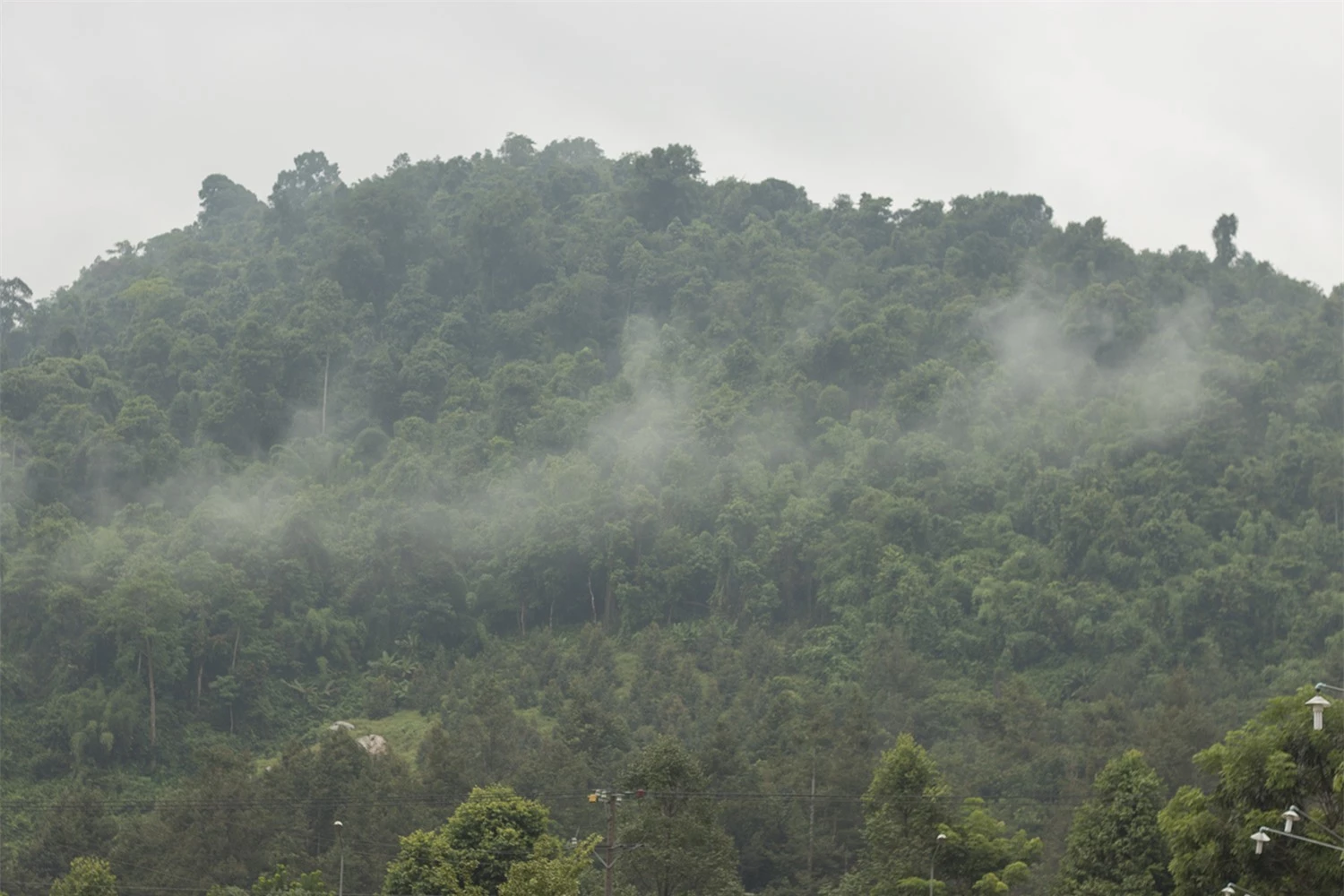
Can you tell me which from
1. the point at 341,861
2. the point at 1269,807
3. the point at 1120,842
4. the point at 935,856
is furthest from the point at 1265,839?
the point at 341,861

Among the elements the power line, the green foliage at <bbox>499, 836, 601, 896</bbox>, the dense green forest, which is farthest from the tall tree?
the green foliage at <bbox>499, 836, 601, 896</bbox>

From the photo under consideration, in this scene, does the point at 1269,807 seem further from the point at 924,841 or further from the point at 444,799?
the point at 444,799

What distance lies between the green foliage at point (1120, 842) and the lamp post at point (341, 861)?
16.7 metres

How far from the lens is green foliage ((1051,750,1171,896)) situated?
1511 inches

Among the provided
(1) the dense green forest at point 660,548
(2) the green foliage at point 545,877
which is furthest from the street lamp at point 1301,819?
(2) the green foliage at point 545,877

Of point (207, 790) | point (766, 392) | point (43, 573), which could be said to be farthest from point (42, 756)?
point (766, 392)

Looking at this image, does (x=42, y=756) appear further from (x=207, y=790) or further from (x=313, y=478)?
(x=313, y=478)

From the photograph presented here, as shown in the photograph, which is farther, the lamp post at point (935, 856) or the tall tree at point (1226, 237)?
the tall tree at point (1226, 237)

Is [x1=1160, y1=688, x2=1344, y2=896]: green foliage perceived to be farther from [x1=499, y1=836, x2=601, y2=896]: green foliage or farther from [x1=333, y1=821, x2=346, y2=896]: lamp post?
[x1=333, y1=821, x2=346, y2=896]: lamp post

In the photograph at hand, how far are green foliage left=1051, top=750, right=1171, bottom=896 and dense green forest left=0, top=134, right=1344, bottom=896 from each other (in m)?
0.10

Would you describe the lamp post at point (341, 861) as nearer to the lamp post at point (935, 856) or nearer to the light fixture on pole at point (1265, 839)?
the lamp post at point (935, 856)

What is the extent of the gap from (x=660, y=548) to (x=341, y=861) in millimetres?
32197

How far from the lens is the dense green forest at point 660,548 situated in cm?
5047

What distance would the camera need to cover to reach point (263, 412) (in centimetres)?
9000
